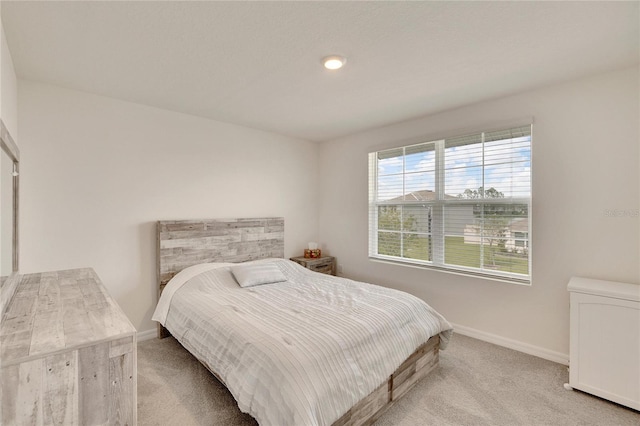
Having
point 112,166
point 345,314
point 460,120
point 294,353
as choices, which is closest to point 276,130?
point 112,166

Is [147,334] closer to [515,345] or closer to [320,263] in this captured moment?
[320,263]

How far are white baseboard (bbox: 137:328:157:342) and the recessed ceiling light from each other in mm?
3102

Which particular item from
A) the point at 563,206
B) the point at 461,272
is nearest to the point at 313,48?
the point at 563,206

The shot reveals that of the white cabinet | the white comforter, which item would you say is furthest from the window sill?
the white comforter

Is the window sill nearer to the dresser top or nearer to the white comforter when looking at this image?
the white comforter

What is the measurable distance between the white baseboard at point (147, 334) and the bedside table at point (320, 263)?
72.3 inches

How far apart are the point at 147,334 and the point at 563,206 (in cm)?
416

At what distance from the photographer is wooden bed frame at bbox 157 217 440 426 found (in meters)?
1.86

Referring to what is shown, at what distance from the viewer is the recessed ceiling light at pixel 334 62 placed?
2.07 metres

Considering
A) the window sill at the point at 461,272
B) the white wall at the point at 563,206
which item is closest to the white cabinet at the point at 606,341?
the white wall at the point at 563,206

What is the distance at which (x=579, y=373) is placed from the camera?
2.15 m

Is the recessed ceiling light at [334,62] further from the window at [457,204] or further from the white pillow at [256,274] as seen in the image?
the white pillow at [256,274]

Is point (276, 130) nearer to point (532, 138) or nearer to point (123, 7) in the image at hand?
point (123, 7)

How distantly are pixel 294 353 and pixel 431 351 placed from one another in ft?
4.49
